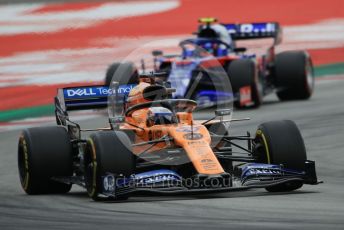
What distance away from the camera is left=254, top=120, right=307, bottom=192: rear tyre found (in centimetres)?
1313

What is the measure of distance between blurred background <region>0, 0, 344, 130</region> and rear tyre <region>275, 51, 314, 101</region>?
3.80 meters

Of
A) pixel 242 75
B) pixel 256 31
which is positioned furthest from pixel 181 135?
pixel 256 31

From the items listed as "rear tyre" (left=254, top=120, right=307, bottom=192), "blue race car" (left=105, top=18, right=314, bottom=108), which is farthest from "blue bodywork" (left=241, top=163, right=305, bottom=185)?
"blue race car" (left=105, top=18, right=314, bottom=108)

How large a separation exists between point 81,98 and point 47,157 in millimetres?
1736

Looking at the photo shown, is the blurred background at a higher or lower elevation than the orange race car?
higher

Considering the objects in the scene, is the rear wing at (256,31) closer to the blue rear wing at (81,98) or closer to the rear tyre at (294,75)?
the rear tyre at (294,75)

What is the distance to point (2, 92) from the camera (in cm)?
2447

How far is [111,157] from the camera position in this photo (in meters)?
12.5

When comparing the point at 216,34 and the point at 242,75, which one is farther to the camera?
the point at 216,34

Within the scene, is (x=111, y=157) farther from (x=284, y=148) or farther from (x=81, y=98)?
(x=81, y=98)

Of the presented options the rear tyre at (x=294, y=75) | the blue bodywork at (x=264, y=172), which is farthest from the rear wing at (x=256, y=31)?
the blue bodywork at (x=264, y=172)

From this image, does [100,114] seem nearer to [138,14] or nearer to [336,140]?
[138,14]

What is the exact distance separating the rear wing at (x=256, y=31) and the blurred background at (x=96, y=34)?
2.70m

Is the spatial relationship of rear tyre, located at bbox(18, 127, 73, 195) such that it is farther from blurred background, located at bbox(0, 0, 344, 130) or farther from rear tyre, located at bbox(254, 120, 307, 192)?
blurred background, located at bbox(0, 0, 344, 130)
